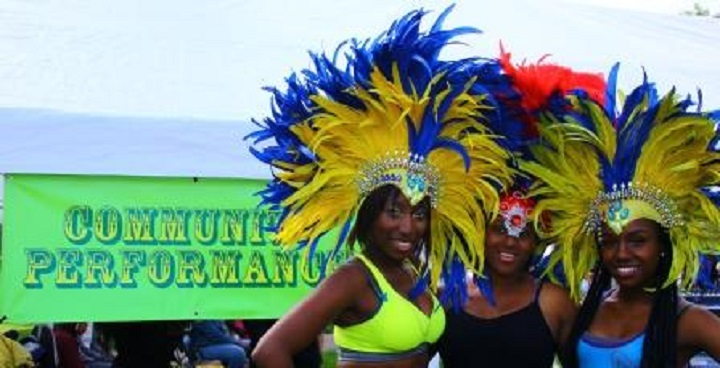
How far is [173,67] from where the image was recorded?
14.1 feet

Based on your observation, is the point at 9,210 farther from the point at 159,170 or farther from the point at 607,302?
the point at 607,302

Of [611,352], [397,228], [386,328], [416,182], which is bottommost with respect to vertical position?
[611,352]

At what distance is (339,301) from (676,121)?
1168 mm

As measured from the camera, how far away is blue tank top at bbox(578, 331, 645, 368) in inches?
126

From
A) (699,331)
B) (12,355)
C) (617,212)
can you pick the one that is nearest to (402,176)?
(617,212)

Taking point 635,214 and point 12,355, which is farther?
point 12,355

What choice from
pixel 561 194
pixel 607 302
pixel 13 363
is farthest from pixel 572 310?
pixel 13 363

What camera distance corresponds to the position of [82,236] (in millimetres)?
4266

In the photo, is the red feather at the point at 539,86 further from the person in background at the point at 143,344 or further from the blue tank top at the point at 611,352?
the person in background at the point at 143,344

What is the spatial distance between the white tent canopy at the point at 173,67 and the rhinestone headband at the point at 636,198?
1.47m

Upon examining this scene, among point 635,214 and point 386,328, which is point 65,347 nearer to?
point 386,328

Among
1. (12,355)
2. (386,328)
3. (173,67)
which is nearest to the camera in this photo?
(386,328)

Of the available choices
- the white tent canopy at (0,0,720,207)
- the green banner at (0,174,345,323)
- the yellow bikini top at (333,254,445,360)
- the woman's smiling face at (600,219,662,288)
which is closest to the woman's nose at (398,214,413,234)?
the yellow bikini top at (333,254,445,360)

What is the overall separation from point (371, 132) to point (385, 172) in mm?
126
